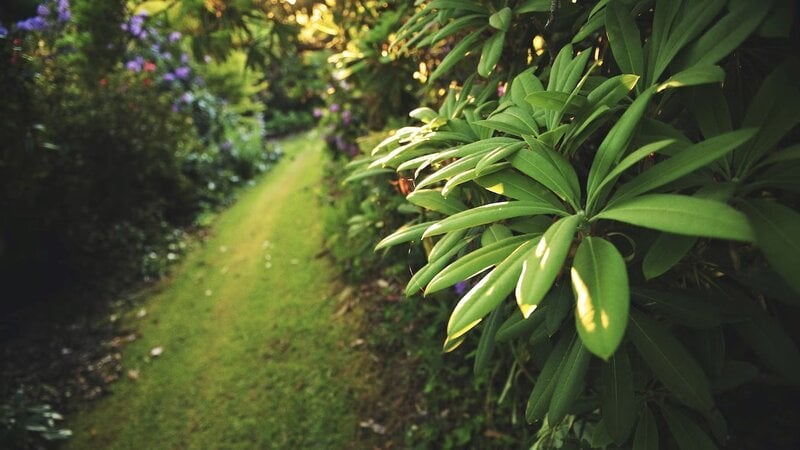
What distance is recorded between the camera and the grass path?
264 centimetres

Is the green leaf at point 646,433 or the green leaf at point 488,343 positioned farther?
the green leaf at point 488,343

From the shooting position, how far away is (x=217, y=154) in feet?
24.2

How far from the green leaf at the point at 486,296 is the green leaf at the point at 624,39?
503mm

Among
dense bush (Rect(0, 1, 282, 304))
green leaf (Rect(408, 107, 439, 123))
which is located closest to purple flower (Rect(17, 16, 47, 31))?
dense bush (Rect(0, 1, 282, 304))

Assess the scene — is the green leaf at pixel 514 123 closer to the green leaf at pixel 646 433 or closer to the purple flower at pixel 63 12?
the green leaf at pixel 646 433

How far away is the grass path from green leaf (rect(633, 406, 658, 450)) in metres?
1.80

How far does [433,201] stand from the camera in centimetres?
104

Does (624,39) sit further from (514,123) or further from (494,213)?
(494,213)

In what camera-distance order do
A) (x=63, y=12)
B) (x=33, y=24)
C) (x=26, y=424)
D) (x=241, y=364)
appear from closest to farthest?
(x=26, y=424), (x=241, y=364), (x=33, y=24), (x=63, y=12)

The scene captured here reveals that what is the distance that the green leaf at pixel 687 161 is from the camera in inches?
23.2

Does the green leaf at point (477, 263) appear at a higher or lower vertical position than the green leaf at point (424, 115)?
lower

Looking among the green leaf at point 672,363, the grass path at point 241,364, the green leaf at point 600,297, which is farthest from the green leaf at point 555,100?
the grass path at point 241,364

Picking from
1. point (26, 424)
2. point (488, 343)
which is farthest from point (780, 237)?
point (26, 424)

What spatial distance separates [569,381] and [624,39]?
740mm
